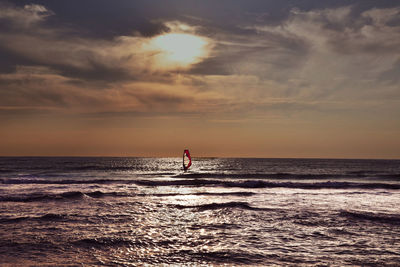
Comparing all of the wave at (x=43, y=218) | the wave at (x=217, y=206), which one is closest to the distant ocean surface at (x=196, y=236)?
the wave at (x=43, y=218)

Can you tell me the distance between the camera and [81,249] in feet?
26.3

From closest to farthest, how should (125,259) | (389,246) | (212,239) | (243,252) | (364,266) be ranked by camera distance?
(364,266)
(125,259)
(243,252)
(389,246)
(212,239)

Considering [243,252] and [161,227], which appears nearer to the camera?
[243,252]

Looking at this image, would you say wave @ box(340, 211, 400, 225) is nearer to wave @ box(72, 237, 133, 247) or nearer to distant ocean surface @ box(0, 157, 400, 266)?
distant ocean surface @ box(0, 157, 400, 266)

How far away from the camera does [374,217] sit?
12.5 m

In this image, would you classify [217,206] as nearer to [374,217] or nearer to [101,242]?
[374,217]

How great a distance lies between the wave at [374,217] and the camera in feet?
38.9

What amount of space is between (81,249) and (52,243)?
1.24 meters

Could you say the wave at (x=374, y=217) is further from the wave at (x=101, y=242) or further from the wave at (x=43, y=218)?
the wave at (x=43, y=218)

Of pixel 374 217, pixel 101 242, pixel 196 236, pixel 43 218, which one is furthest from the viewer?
pixel 374 217

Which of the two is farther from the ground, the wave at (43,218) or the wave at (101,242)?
the wave at (101,242)

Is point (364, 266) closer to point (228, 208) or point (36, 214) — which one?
point (228, 208)

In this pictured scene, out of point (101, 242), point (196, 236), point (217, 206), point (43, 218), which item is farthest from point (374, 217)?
point (43, 218)

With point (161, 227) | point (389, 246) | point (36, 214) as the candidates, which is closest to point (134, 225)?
point (161, 227)
